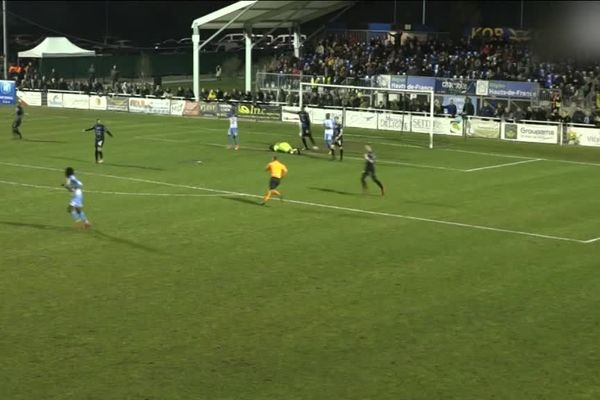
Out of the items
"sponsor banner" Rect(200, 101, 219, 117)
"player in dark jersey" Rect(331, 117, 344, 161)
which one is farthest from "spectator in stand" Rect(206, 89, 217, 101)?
"player in dark jersey" Rect(331, 117, 344, 161)

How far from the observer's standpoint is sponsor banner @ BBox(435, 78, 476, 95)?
187ft

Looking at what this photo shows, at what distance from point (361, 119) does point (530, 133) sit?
34.5ft

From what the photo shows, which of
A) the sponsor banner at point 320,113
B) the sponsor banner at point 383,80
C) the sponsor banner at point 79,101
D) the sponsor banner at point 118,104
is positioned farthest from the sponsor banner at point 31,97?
the sponsor banner at point 383,80

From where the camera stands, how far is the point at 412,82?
6091cm

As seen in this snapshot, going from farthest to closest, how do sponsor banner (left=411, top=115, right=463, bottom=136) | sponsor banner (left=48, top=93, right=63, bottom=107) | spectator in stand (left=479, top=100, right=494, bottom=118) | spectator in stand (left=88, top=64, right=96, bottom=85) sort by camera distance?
spectator in stand (left=88, top=64, right=96, bottom=85) < sponsor banner (left=48, top=93, right=63, bottom=107) < spectator in stand (left=479, top=100, right=494, bottom=118) < sponsor banner (left=411, top=115, right=463, bottom=136)

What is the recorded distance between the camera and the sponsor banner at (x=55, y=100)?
216ft

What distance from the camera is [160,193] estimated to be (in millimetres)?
30672

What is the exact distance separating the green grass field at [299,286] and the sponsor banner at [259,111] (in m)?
21.7

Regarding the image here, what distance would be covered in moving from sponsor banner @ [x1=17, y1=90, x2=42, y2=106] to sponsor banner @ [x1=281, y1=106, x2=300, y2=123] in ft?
66.7

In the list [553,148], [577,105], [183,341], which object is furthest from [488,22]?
[183,341]

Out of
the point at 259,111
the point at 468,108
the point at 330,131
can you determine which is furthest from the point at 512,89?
the point at 330,131

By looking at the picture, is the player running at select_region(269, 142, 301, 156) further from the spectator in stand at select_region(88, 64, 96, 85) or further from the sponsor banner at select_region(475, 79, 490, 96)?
the spectator in stand at select_region(88, 64, 96, 85)

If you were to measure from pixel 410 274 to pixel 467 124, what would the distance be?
105ft

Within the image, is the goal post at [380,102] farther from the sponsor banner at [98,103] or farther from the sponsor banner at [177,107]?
the sponsor banner at [98,103]
